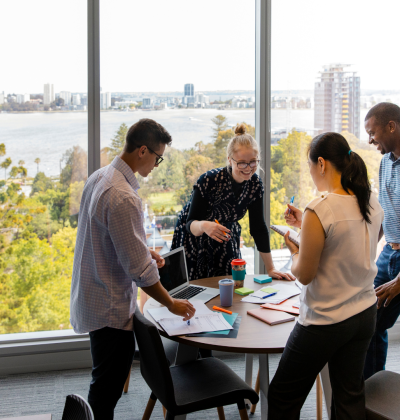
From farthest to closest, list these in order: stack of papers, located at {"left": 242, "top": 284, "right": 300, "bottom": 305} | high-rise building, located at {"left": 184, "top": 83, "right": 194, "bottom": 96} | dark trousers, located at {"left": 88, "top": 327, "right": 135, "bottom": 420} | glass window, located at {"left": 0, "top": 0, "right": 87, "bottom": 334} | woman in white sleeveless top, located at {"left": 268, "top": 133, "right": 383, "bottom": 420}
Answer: high-rise building, located at {"left": 184, "top": 83, "right": 194, "bottom": 96}, glass window, located at {"left": 0, "top": 0, "right": 87, "bottom": 334}, stack of papers, located at {"left": 242, "top": 284, "right": 300, "bottom": 305}, dark trousers, located at {"left": 88, "top": 327, "right": 135, "bottom": 420}, woman in white sleeveless top, located at {"left": 268, "top": 133, "right": 383, "bottom": 420}

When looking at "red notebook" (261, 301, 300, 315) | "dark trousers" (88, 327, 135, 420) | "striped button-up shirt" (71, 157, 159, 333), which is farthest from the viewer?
"red notebook" (261, 301, 300, 315)

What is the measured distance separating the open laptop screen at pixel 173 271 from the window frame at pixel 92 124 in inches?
47.2

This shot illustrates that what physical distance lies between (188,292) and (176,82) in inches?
67.5

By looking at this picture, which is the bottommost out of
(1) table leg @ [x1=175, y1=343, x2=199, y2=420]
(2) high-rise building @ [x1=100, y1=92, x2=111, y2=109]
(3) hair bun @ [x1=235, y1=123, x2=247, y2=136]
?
(1) table leg @ [x1=175, y1=343, x2=199, y2=420]

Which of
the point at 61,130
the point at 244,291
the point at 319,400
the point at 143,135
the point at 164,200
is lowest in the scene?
the point at 319,400

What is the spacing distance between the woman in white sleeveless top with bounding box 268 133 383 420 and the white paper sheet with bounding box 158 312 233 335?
342mm

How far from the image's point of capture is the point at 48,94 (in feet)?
10.1

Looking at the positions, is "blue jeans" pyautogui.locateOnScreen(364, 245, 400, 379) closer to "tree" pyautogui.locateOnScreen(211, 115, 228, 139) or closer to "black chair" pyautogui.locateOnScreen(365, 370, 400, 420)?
"black chair" pyautogui.locateOnScreen(365, 370, 400, 420)

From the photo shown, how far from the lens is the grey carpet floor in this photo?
8.46 ft

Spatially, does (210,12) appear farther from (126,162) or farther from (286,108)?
(126,162)

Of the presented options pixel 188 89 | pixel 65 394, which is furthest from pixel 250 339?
pixel 188 89

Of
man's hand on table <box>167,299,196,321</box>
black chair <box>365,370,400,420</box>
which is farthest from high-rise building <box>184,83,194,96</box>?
black chair <box>365,370,400,420</box>

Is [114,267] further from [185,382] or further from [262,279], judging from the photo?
[262,279]

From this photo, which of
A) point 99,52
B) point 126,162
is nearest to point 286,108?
point 99,52
